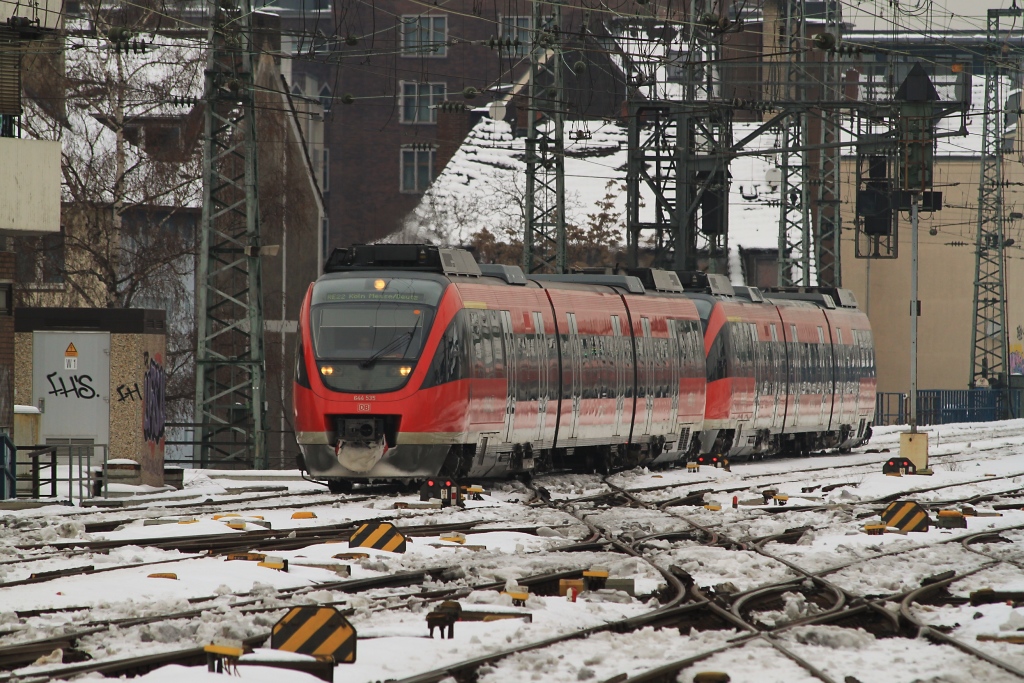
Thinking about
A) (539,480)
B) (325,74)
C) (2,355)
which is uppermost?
(325,74)

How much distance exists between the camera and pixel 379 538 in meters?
15.0

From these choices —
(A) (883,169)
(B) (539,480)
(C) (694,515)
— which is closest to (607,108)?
(A) (883,169)

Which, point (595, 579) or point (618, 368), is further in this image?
point (618, 368)

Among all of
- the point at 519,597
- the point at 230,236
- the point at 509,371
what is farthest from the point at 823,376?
the point at 519,597

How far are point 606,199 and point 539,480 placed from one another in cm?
4000

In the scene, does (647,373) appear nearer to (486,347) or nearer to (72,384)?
(486,347)

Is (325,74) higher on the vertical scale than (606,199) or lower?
higher

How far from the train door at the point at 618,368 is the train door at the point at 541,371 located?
100 inches

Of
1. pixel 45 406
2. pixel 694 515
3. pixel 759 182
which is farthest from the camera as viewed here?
pixel 759 182

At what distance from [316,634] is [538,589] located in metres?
3.66

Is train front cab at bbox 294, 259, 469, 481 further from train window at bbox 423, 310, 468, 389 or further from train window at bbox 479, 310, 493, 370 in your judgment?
train window at bbox 479, 310, 493, 370

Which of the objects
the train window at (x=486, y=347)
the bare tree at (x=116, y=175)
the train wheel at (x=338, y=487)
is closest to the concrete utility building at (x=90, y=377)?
the train wheel at (x=338, y=487)

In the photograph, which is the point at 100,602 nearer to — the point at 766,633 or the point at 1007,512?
the point at 766,633

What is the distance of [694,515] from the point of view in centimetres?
1978
